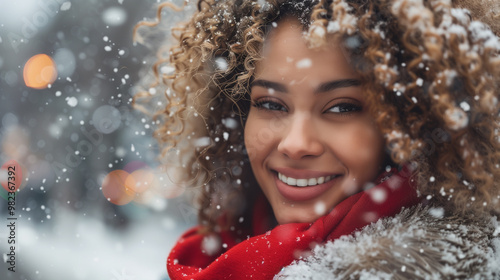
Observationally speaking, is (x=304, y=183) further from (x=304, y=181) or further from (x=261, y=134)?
(x=261, y=134)

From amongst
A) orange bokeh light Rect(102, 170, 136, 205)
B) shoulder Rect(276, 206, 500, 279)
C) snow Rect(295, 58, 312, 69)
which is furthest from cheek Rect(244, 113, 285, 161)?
orange bokeh light Rect(102, 170, 136, 205)

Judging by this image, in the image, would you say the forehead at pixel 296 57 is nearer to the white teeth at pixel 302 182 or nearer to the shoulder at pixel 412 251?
the white teeth at pixel 302 182

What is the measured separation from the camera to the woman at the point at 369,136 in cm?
125

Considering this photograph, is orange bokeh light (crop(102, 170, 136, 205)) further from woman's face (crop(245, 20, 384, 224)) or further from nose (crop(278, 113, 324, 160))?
nose (crop(278, 113, 324, 160))

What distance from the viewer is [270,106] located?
1.64 m

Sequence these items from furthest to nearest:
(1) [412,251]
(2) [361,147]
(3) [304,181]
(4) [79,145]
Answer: (4) [79,145]
(3) [304,181]
(2) [361,147]
(1) [412,251]

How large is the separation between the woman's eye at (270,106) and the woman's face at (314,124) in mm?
20

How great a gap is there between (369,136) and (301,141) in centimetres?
24

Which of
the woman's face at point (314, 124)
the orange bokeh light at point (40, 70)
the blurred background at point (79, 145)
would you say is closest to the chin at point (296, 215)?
the woman's face at point (314, 124)

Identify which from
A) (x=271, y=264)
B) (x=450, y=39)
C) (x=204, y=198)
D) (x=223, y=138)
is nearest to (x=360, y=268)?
(x=271, y=264)

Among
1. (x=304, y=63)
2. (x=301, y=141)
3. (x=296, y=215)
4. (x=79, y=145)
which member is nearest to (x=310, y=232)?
(x=296, y=215)

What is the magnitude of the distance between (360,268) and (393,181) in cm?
34

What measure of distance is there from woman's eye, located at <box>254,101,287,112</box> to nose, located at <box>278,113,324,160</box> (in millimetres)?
139

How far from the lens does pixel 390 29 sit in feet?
4.62
